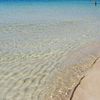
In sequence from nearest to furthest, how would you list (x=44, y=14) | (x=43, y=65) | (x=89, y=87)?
(x=89, y=87) < (x=43, y=65) < (x=44, y=14)

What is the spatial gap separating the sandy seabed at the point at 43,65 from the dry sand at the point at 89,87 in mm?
202

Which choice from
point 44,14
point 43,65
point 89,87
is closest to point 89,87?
point 89,87

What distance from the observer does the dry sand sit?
18.6 feet

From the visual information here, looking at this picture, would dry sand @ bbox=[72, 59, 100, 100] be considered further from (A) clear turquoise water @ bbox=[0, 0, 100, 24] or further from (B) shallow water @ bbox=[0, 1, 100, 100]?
(A) clear turquoise water @ bbox=[0, 0, 100, 24]

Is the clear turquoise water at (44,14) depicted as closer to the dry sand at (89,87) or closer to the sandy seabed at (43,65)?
the sandy seabed at (43,65)

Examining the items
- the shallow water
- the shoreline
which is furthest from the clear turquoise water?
the shoreline

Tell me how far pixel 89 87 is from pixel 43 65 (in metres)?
2.42

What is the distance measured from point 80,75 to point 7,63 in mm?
2438

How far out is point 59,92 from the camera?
6.15 meters

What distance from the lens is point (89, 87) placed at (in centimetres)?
619

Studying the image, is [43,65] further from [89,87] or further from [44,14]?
[44,14]

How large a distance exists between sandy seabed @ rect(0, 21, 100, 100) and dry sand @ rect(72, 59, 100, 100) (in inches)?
8.0

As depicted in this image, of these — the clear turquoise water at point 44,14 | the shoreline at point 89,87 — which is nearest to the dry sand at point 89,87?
the shoreline at point 89,87

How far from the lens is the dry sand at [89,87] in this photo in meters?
5.68
